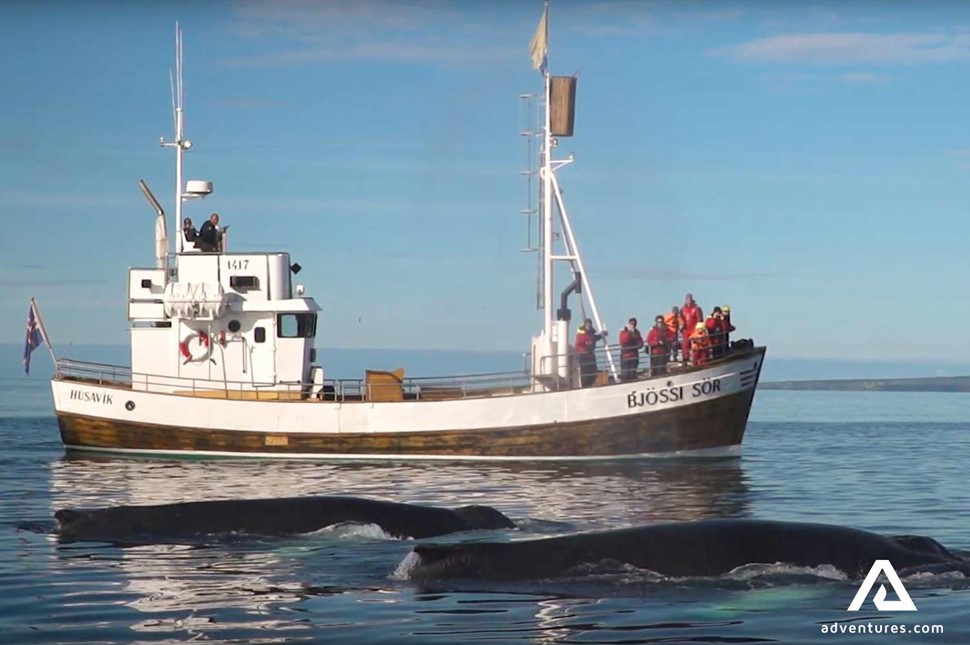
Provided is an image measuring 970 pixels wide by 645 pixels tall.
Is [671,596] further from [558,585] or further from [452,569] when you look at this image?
[452,569]

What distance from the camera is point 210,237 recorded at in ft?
142

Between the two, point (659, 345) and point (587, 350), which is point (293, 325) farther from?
point (659, 345)

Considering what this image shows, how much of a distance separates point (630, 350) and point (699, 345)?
196cm

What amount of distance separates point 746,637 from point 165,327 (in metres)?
32.8

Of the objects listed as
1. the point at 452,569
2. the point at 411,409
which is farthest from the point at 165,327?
the point at 452,569

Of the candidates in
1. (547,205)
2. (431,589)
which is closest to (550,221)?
(547,205)

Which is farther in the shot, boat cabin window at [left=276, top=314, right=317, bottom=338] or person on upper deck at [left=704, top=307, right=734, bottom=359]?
boat cabin window at [left=276, top=314, right=317, bottom=338]

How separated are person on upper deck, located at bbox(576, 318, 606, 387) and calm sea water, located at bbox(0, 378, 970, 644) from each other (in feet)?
21.3

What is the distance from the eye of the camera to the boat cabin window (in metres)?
43.1

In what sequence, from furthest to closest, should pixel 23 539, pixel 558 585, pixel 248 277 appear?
1. pixel 248 277
2. pixel 23 539
3. pixel 558 585

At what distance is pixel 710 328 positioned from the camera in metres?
39.7

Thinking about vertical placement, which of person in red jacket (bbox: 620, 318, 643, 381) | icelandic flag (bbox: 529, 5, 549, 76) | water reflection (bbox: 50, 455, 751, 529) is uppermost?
icelandic flag (bbox: 529, 5, 549, 76)

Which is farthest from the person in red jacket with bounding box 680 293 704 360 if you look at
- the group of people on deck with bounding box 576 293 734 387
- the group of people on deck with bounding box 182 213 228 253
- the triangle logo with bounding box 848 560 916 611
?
the triangle logo with bounding box 848 560 916 611

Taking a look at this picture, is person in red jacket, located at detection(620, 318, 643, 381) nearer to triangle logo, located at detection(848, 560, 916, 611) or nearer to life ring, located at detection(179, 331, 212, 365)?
life ring, located at detection(179, 331, 212, 365)
